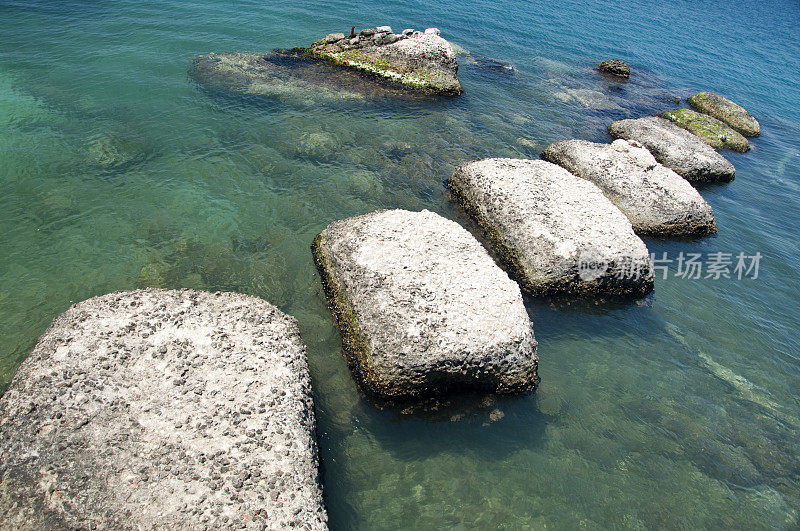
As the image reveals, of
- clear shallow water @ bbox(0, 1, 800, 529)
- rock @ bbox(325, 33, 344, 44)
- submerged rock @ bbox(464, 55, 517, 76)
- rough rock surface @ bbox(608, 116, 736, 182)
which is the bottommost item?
clear shallow water @ bbox(0, 1, 800, 529)

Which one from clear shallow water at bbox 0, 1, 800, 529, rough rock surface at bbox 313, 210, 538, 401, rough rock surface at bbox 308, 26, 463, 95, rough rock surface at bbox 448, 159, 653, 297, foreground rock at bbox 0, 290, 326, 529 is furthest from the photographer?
rough rock surface at bbox 308, 26, 463, 95

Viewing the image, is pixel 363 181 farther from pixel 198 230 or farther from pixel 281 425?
pixel 281 425

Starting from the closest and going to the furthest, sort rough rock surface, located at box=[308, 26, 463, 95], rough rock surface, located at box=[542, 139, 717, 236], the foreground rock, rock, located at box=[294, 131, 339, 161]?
the foreground rock → rough rock surface, located at box=[542, 139, 717, 236] → rock, located at box=[294, 131, 339, 161] → rough rock surface, located at box=[308, 26, 463, 95]

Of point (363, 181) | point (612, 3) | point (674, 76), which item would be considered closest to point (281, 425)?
point (363, 181)

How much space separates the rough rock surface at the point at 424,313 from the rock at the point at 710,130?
17698 mm

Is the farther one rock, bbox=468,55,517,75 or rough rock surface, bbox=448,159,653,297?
rock, bbox=468,55,517,75

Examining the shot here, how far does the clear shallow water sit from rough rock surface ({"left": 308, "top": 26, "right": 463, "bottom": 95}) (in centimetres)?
164

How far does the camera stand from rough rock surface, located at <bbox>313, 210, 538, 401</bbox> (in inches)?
334

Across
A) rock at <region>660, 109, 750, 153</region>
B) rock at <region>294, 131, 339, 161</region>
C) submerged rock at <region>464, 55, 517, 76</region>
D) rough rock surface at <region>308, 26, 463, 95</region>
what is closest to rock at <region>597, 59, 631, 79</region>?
submerged rock at <region>464, 55, 517, 76</region>

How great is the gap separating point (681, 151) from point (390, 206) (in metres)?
13.0

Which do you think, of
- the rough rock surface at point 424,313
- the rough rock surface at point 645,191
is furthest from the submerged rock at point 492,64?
the rough rock surface at point 424,313

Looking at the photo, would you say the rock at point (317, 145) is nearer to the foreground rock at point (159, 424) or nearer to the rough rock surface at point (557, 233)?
the rough rock surface at point (557, 233)

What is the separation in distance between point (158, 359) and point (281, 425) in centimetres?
257

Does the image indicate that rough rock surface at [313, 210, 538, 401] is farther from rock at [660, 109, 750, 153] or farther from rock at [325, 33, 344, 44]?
rock at [660, 109, 750, 153]
